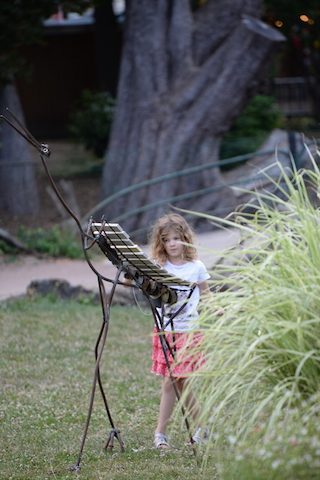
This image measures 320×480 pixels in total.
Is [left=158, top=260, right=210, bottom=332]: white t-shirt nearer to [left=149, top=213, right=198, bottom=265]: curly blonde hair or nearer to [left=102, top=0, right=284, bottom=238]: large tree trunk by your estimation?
[left=149, top=213, right=198, bottom=265]: curly blonde hair

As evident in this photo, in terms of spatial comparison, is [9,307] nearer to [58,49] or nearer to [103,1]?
[103,1]

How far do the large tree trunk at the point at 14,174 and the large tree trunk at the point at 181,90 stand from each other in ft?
→ 5.35

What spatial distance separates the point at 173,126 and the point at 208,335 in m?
9.07

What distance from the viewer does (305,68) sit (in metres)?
20.2

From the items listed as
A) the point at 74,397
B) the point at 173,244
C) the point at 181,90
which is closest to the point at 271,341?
the point at 173,244

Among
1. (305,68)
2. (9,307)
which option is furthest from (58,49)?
(9,307)

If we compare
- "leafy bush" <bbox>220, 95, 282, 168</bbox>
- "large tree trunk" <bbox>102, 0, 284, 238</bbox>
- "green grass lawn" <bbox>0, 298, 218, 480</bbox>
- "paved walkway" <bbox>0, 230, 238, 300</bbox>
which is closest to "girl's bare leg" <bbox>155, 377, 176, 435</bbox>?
"green grass lawn" <bbox>0, 298, 218, 480</bbox>

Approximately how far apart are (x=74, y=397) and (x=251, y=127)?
12.2 m

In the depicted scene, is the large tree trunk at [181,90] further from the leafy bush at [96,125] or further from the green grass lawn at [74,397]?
the green grass lawn at [74,397]

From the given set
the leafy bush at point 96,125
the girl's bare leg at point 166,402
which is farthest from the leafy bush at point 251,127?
the girl's bare leg at point 166,402

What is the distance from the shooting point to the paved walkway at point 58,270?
8297 mm

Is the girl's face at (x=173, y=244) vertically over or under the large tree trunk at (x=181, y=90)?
under

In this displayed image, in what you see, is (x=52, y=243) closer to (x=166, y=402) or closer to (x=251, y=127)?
(x=166, y=402)

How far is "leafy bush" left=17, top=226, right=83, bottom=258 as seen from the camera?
10.3 m
